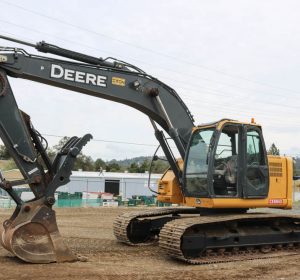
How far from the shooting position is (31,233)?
8.47 m

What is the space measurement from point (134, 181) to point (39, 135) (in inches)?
1793

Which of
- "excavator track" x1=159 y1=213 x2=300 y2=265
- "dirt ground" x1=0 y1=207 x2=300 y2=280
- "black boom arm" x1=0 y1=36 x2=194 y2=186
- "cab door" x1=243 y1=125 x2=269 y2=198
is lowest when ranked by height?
"dirt ground" x1=0 y1=207 x2=300 y2=280

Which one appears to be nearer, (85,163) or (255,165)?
(255,165)

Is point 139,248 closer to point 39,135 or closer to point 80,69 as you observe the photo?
point 39,135

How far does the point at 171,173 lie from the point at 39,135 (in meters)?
3.07

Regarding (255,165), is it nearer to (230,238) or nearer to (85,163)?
(230,238)

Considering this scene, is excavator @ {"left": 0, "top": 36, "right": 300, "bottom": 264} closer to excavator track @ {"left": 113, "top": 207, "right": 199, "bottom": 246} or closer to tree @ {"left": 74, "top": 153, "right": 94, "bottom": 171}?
excavator track @ {"left": 113, "top": 207, "right": 199, "bottom": 246}

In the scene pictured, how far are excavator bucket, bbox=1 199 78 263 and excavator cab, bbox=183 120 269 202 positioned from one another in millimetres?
2893

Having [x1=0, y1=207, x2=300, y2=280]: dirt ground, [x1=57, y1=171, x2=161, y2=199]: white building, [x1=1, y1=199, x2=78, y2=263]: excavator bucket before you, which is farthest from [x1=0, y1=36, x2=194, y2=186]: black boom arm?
[x1=57, y1=171, x2=161, y2=199]: white building

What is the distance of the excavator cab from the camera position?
977cm

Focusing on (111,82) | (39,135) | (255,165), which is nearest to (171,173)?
(255,165)

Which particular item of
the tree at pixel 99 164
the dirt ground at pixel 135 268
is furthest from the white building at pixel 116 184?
the dirt ground at pixel 135 268

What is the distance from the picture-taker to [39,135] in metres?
9.42

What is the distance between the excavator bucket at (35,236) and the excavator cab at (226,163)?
9.49 feet
